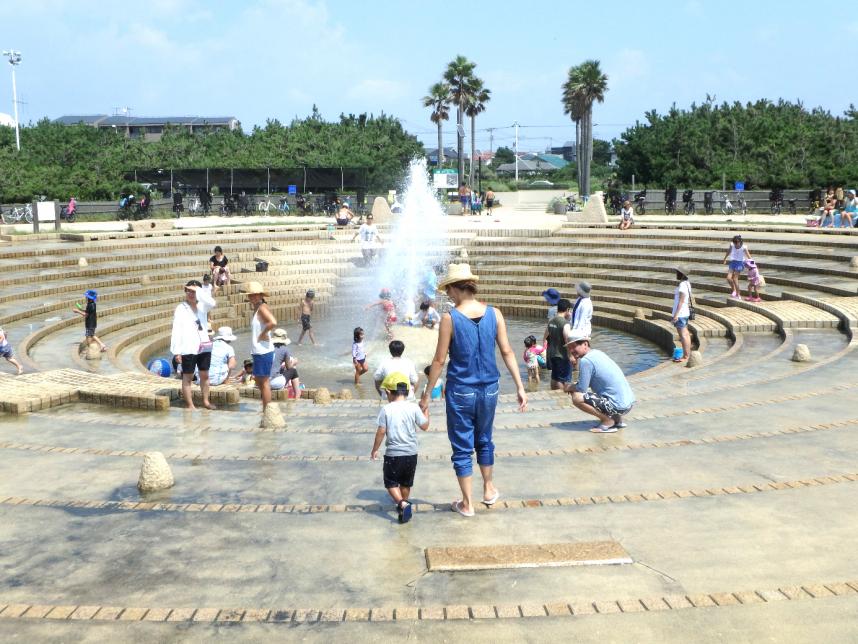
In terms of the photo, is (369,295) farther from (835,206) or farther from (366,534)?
(366,534)

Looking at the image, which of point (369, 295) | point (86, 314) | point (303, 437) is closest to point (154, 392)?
point (303, 437)

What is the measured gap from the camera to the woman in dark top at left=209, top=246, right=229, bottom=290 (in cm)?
2434

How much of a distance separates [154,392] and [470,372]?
6.64m

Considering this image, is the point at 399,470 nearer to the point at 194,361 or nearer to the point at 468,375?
the point at 468,375

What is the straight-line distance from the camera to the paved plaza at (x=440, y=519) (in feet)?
16.6

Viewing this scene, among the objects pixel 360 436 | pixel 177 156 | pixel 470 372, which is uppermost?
pixel 177 156

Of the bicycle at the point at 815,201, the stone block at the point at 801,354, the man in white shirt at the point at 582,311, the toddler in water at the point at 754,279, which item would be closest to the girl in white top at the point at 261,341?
the man in white shirt at the point at 582,311

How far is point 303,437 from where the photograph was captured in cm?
978

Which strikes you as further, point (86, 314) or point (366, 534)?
point (86, 314)

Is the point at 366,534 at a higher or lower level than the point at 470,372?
lower

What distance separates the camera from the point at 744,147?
52.7 m

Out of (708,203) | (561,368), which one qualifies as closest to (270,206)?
(708,203)

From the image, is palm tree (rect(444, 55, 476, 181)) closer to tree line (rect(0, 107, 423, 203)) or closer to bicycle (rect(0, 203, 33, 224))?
tree line (rect(0, 107, 423, 203))

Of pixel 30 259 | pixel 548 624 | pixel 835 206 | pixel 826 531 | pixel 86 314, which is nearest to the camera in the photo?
pixel 548 624
